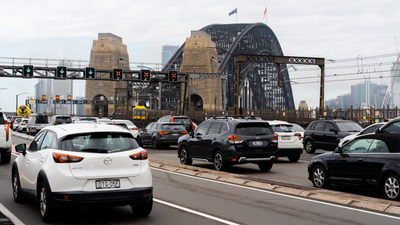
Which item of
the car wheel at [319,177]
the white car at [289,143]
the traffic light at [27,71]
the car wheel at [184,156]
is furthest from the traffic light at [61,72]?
the car wheel at [319,177]

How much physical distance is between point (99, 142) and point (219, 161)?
7.84m

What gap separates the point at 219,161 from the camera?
1444 centimetres

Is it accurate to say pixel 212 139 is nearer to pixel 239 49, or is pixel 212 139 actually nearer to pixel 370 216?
pixel 370 216

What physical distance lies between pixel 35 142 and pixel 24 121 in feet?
149

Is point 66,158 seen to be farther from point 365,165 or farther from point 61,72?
point 61,72

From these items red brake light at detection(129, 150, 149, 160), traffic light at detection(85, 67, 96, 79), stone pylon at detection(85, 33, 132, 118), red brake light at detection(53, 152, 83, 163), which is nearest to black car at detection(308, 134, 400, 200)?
red brake light at detection(129, 150, 149, 160)

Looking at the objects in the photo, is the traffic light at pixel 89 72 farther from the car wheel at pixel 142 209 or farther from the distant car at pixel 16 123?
the car wheel at pixel 142 209

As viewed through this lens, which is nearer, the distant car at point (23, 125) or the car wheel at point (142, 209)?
the car wheel at point (142, 209)

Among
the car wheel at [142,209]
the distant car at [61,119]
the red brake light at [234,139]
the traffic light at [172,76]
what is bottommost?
the car wheel at [142,209]

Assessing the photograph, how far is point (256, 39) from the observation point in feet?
399

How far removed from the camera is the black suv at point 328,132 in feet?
69.4

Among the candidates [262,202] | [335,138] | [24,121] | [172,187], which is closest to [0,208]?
[172,187]

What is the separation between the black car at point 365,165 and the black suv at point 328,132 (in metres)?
9.64

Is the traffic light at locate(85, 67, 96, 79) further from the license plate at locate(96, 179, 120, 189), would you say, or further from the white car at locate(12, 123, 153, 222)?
the license plate at locate(96, 179, 120, 189)
